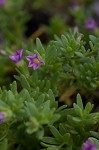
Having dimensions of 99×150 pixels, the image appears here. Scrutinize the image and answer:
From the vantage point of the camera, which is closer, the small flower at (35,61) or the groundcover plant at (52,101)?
the groundcover plant at (52,101)

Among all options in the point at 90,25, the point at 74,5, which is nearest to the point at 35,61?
the point at 90,25

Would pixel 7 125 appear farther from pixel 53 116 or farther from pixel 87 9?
pixel 87 9

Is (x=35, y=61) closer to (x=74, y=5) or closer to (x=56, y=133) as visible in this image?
(x=56, y=133)

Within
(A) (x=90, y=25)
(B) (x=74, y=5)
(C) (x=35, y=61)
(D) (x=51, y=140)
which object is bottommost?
(D) (x=51, y=140)

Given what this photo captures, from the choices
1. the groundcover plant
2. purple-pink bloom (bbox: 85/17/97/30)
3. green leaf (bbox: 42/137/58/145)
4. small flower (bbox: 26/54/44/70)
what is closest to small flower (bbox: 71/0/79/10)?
purple-pink bloom (bbox: 85/17/97/30)

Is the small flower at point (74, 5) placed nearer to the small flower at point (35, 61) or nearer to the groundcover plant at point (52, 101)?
the groundcover plant at point (52, 101)

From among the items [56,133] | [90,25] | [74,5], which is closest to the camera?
[56,133]

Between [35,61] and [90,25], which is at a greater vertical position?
[90,25]

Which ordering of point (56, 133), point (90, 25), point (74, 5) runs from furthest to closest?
point (74, 5) → point (90, 25) → point (56, 133)

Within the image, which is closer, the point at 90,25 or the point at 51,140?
the point at 51,140

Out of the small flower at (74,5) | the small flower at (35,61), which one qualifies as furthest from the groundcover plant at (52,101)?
the small flower at (74,5)
